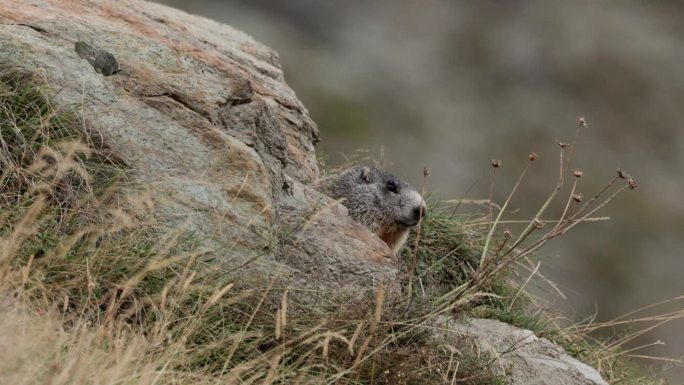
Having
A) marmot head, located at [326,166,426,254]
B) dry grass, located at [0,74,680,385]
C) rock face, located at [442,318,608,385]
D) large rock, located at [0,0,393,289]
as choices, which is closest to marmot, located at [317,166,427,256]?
marmot head, located at [326,166,426,254]

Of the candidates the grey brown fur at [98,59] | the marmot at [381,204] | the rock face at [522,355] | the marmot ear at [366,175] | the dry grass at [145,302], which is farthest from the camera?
the marmot ear at [366,175]

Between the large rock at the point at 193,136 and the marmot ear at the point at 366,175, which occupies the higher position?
the large rock at the point at 193,136

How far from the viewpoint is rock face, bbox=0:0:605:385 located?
6594mm

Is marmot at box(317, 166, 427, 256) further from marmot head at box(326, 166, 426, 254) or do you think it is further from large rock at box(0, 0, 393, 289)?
large rock at box(0, 0, 393, 289)

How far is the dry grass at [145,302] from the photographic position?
5262 mm

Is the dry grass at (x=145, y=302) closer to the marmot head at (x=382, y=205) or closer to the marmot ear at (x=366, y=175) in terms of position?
the marmot head at (x=382, y=205)

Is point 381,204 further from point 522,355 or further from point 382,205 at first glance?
point 522,355

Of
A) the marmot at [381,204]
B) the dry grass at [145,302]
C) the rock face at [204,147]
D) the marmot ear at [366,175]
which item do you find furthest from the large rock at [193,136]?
the marmot ear at [366,175]

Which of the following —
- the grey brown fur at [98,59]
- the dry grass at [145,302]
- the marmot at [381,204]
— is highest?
the grey brown fur at [98,59]

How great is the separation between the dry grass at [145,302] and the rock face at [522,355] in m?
0.14

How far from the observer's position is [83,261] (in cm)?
582

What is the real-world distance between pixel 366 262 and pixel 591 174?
96.7 ft

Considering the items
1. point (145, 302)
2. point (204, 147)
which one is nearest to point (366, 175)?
point (204, 147)

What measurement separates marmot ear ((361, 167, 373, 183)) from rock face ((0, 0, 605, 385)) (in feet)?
4.75
